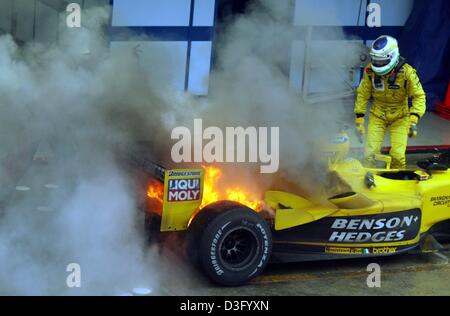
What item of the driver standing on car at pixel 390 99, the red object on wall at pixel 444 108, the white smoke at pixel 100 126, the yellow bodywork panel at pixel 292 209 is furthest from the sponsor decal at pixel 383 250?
the red object on wall at pixel 444 108

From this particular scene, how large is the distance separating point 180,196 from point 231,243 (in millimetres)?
496

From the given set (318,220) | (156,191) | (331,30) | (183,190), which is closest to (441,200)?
(318,220)

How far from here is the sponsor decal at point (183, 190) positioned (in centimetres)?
536

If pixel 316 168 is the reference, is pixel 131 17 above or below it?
above

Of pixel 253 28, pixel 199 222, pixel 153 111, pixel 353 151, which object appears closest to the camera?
pixel 199 222

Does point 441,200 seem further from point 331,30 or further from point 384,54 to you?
point 331,30

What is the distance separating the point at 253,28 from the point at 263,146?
3.32 feet

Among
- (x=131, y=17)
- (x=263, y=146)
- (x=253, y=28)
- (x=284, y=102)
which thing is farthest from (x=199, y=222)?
(x=131, y=17)

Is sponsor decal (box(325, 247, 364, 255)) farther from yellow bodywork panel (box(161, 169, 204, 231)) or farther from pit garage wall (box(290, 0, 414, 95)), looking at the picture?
pit garage wall (box(290, 0, 414, 95))

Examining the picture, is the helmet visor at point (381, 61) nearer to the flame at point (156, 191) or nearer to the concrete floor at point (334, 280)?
the concrete floor at point (334, 280)

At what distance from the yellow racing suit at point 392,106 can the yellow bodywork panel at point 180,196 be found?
2394 mm

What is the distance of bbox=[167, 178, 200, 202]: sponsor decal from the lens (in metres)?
5.36

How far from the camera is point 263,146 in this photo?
5816mm

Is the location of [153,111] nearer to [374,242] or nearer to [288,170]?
[288,170]
